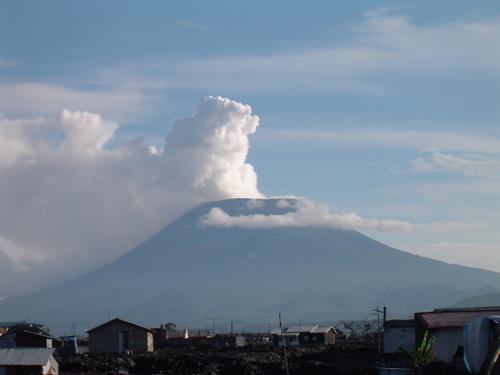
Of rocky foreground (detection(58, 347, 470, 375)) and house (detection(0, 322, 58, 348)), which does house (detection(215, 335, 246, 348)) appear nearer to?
rocky foreground (detection(58, 347, 470, 375))

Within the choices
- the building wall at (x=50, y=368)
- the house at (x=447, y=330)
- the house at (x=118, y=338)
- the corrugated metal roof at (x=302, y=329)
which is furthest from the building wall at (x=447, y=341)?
the corrugated metal roof at (x=302, y=329)

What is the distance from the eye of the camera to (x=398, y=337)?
212ft

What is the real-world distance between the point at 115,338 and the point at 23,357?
30.1 meters

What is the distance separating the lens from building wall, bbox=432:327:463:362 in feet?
155

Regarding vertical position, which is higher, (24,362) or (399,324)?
(399,324)

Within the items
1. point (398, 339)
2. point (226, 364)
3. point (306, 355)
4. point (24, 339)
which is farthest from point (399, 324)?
point (24, 339)

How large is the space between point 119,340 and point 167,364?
19.8m

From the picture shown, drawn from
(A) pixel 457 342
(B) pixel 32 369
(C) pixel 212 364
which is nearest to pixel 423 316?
(A) pixel 457 342

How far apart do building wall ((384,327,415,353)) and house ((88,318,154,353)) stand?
19856 millimetres

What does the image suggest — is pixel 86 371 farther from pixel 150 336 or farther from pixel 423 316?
pixel 150 336

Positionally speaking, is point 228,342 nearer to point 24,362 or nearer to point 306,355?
point 306,355

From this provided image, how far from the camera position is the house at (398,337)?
64.2m

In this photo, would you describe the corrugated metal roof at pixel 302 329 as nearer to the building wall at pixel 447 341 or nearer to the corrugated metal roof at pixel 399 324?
the corrugated metal roof at pixel 399 324

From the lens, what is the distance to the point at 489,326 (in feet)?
129
